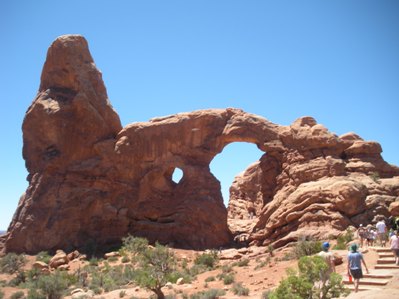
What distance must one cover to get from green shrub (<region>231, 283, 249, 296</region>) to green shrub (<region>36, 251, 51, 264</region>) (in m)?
14.1

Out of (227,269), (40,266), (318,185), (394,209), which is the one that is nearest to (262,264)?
(227,269)

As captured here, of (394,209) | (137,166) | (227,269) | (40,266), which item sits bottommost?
(227,269)

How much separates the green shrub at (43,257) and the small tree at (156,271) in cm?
920

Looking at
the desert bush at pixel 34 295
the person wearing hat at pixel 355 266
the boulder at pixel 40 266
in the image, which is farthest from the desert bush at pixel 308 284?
the boulder at pixel 40 266

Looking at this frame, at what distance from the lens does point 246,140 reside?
2745 cm

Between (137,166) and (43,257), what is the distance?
869 cm


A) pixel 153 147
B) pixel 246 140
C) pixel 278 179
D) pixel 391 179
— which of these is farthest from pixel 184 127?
pixel 391 179

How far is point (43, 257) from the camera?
24422 millimetres

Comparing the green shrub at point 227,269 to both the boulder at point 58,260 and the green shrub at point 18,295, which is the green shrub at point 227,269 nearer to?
the green shrub at point 18,295

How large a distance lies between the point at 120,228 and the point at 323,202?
540 inches

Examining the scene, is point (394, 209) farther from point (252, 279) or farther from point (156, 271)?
point (156, 271)

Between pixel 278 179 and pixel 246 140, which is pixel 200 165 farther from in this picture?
pixel 278 179

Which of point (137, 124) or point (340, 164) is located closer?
point (340, 164)

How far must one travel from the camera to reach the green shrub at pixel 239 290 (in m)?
13.8
